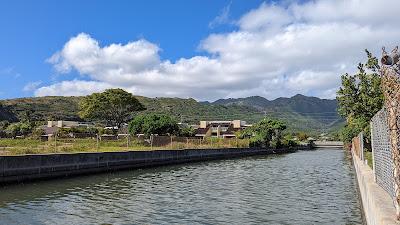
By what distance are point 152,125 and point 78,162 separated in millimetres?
39612

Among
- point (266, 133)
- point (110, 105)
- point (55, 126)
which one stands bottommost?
point (266, 133)

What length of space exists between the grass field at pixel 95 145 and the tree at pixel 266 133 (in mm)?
11012

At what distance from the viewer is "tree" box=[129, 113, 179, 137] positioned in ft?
236

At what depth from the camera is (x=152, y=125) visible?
7194cm

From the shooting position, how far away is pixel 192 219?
48.2ft

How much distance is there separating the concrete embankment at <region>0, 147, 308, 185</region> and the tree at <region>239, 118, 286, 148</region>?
37939 mm

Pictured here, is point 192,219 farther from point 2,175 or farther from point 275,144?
point 275,144

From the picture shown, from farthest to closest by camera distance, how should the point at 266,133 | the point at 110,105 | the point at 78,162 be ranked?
the point at 110,105
the point at 266,133
the point at 78,162

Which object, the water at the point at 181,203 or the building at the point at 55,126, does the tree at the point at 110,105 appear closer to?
the building at the point at 55,126

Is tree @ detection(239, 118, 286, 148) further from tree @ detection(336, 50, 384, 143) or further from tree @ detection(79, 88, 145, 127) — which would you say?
tree @ detection(336, 50, 384, 143)

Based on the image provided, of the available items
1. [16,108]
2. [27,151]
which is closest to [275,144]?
[27,151]

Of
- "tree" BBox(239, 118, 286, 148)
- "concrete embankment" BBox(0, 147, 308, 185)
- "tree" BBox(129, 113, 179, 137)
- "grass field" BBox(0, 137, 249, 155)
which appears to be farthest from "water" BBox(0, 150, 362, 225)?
"tree" BBox(239, 118, 286, 148)

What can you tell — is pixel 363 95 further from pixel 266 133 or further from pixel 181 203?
pixel 266 133

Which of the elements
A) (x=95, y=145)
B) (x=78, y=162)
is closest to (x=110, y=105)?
(x=95, y=145)
